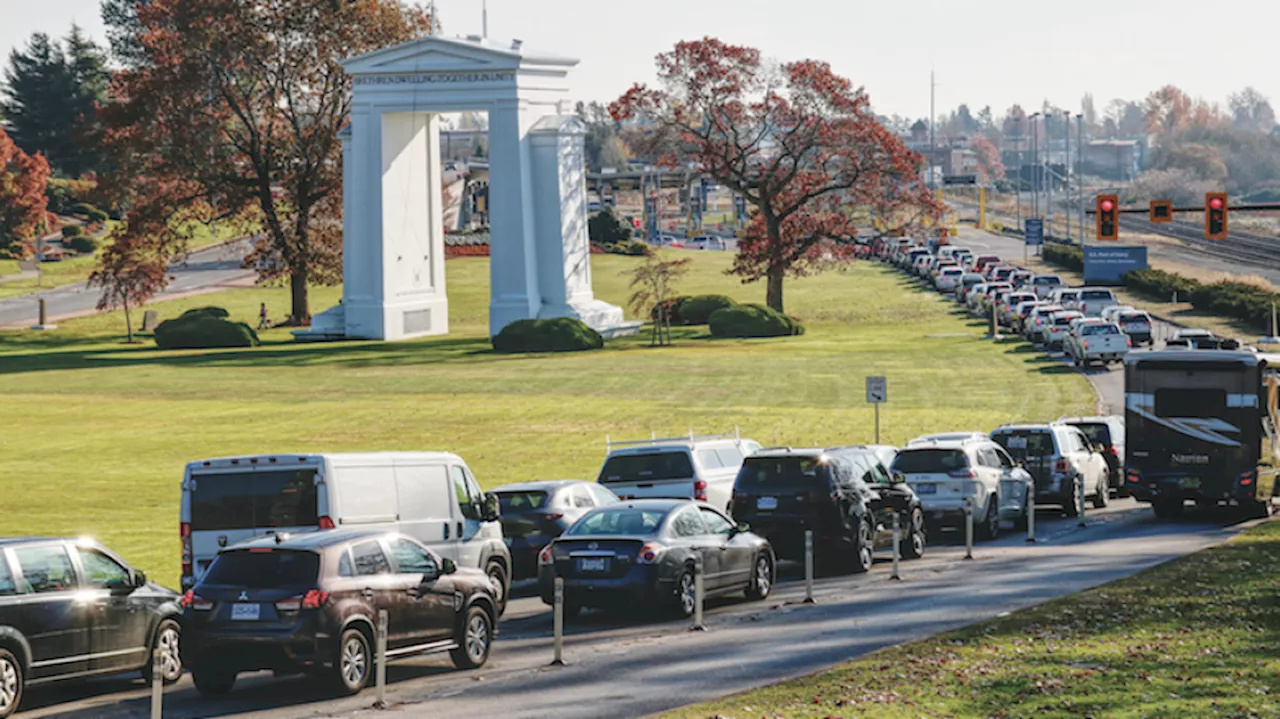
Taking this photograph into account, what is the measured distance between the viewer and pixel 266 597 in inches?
624

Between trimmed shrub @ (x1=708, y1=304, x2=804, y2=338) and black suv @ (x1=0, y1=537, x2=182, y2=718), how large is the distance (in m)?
62.7

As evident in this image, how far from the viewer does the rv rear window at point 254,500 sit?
19266 mm

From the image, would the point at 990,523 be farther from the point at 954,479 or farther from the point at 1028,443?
the point at 1028,443

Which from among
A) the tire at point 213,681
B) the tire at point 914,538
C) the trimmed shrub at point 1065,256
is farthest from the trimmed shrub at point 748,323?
the tire at point 213,681

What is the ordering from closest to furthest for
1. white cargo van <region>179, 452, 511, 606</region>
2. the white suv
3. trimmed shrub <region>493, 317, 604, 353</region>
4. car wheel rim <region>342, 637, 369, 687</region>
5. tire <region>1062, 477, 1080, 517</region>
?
car wheel rim <region>342, 637, 369, 687</region>, white cargo van <region>179, 452, 511, 606</region>, the white suv, tire <region>1062, 477, 1080, 517</region>, trimmed shrub <region>493, 317, 604, 353</region>

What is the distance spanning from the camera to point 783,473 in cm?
2553

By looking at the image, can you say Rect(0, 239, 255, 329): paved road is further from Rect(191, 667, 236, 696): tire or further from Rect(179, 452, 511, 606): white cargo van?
Rect(191, 667, 236, 696): tire

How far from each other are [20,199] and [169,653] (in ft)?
334

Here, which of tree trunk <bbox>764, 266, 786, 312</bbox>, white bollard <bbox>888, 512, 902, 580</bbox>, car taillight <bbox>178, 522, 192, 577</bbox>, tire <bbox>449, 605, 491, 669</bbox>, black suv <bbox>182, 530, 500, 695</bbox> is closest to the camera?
black suv <bbox>182, 530, 500, 695</bbox>

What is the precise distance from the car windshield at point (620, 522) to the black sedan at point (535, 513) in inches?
170

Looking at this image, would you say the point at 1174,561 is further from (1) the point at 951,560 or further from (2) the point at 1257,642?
(2) the point at 1257,642

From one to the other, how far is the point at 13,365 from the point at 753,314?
1230 inches

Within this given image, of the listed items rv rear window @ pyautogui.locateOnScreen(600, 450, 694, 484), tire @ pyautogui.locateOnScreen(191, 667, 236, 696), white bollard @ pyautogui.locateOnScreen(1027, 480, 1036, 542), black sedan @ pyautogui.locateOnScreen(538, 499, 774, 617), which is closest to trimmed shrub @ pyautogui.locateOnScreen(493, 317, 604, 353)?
white bollard @ pyautogui.locateOnScreen(1027, 480, 1036, 542)

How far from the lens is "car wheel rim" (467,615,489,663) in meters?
17.9
